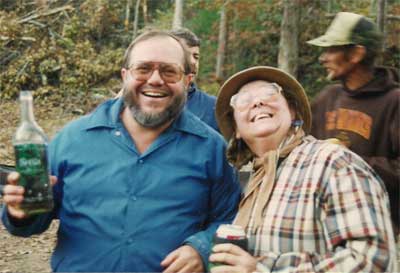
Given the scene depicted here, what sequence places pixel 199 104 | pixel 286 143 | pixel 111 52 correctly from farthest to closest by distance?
1. pixel 111 52
2. pixel 199 104
3. pixel 286 143

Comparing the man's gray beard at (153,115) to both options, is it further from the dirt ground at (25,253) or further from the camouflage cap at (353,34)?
the dirt ground at (25,253)

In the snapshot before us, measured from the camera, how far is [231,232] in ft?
7.25

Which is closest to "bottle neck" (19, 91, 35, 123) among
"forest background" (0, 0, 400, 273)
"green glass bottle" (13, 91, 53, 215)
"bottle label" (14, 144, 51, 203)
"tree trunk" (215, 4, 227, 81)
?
"green glass bottle" (13, 91, 53, 215)

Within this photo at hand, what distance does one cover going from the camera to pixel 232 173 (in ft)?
9.38

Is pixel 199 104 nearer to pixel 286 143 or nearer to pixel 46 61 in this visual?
pixel 286 143

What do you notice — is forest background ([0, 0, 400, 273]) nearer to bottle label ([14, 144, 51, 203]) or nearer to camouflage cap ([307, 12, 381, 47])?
camouflage cap ([307, 12, 381, 47])

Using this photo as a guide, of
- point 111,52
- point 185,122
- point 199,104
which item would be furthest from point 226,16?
point 185,122

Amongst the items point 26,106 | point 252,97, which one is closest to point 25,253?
point 26,106

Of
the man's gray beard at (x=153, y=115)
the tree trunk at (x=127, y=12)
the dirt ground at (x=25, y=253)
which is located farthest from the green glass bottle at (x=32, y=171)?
the tree trunk at (x=127, y=12)

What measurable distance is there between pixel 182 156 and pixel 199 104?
1961 mm

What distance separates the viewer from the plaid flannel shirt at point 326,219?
2072 millimetres

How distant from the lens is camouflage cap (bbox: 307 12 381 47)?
3.71 metres

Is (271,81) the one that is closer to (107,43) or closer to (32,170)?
(32,170)

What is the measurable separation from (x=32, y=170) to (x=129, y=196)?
0.49 meters
